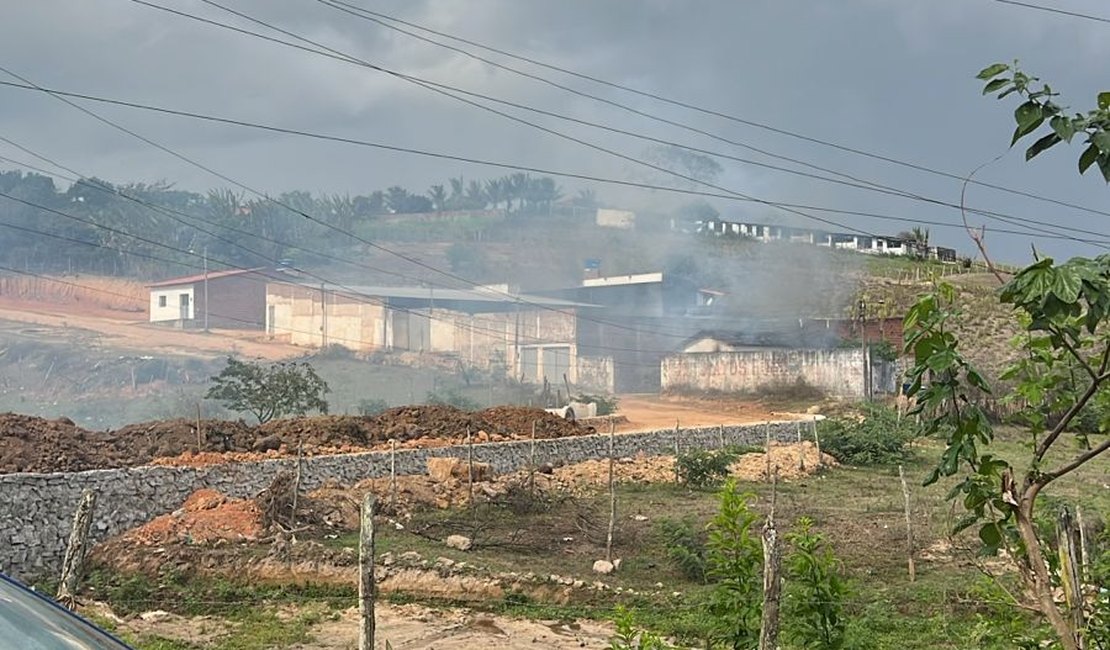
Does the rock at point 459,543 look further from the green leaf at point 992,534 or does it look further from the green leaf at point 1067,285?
Result: the green leaf at point 1067,285

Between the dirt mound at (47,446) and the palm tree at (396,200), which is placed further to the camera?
the palm tree at (396,200)

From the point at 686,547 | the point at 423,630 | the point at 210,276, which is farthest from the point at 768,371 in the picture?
the point at 423,630

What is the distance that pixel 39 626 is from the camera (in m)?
1.95

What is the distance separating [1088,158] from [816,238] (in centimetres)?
6818

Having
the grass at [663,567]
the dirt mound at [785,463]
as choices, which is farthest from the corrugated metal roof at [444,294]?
the grass at [663,567]

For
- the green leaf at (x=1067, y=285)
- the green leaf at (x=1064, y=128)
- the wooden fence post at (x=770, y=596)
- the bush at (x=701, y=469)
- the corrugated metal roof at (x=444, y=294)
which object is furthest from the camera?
the corrugated metal roof at (x=444, y=294)

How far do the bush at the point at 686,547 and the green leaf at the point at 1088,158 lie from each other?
12.4 metres

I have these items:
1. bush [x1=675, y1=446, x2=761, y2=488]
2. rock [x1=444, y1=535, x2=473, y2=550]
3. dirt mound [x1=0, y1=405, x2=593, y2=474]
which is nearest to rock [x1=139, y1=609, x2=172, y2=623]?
rock [x1=444, y1=535, x2=473, y2=550]

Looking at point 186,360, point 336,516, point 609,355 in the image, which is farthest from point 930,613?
point 609,355

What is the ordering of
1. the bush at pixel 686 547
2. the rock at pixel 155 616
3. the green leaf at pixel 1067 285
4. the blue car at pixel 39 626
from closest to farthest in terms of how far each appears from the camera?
the blue car at pixel 39 626 → the green leaf at pixel 1067 285 → the rock at pixel 155 616 → the bush at pixel 686 547

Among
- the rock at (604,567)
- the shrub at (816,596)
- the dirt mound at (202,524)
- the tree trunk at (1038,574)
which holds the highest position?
the tree trunk at (1038,574)

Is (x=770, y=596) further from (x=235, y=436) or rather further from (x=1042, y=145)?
(x=235, y=436)

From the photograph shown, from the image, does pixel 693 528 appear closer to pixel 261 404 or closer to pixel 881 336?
pixel 261 404

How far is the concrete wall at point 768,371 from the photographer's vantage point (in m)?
47.7
